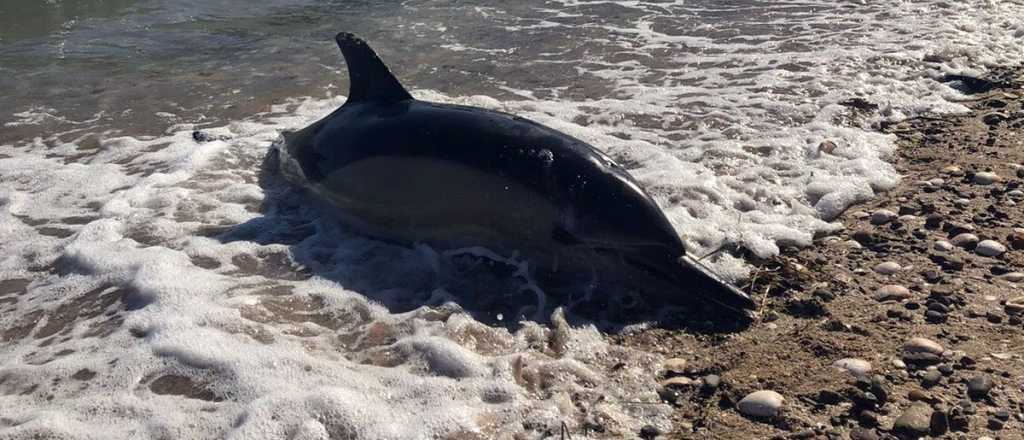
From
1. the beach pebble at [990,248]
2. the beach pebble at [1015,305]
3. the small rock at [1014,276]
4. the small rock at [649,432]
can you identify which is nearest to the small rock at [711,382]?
the small rock at [649,432]

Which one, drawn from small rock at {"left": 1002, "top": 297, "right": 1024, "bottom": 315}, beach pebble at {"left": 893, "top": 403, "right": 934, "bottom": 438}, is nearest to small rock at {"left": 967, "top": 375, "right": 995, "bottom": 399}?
beach pebble at {"left": 893, "top": 403, "right": 934, "bottom": 438}

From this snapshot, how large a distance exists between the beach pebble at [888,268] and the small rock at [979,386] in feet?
3.74

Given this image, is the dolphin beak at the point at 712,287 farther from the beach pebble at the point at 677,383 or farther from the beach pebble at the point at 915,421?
the beach pebble at the point at 915,421

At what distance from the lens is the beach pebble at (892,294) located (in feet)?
14.5

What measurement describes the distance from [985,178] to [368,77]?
451 cm

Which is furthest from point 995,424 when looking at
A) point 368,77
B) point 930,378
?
point 368,77

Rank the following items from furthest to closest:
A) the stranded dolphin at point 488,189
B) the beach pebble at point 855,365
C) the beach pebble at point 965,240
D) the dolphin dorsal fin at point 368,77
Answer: the dolphin dorsal fin at point 368,77 → the beach pebble at point 965,240 → the stranded dolphin at point 488,189 → the beach pebble at point 855,365

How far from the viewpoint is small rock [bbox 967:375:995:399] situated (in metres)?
3.52

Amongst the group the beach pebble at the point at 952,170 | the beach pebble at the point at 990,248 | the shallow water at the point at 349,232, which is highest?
the beach pebble at the point at 952,170

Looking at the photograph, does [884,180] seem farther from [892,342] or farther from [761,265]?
[892,342]

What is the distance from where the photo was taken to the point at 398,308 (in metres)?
4.54

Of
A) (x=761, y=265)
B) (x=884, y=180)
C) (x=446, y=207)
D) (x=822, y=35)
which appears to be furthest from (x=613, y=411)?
(x=822, y=35)

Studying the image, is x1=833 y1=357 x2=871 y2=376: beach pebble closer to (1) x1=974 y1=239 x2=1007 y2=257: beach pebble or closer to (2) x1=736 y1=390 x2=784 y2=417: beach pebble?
(2) x1=736 y1=390 x2=784 y2=417: beach pebble

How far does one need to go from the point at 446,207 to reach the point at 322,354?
4.78 feet
